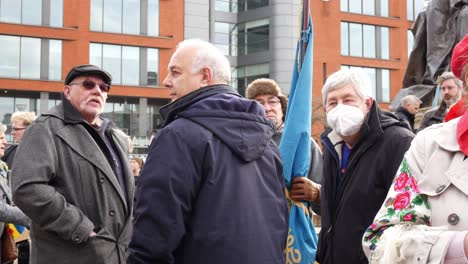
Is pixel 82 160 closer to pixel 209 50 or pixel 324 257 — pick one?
pixel 209 50

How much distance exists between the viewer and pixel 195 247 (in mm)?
2967

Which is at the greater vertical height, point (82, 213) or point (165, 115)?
point (165, 115)

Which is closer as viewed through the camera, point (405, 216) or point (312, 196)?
point (405, 216)

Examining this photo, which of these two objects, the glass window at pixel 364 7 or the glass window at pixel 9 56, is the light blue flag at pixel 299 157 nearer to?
the glass window at pixel 9 56

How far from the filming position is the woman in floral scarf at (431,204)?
2229 millimetres

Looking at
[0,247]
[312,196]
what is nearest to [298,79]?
[312,196]

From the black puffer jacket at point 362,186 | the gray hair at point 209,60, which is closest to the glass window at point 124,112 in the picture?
the black puffer jacket at point 362,186

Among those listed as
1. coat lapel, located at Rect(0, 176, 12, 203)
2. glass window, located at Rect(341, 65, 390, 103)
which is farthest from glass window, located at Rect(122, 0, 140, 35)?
Result: coat lapel, located at Rect(0, 176, 12, 203)

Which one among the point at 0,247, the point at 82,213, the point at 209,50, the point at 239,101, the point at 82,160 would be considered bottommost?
the point at 0,247

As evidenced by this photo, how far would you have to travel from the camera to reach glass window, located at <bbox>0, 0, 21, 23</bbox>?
39.5m

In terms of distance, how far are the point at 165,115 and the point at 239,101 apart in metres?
0.37

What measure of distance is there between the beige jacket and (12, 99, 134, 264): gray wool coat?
2.08m

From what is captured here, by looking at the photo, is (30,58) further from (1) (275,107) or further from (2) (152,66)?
(1) (275,107)

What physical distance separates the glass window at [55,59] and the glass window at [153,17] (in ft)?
19.6
